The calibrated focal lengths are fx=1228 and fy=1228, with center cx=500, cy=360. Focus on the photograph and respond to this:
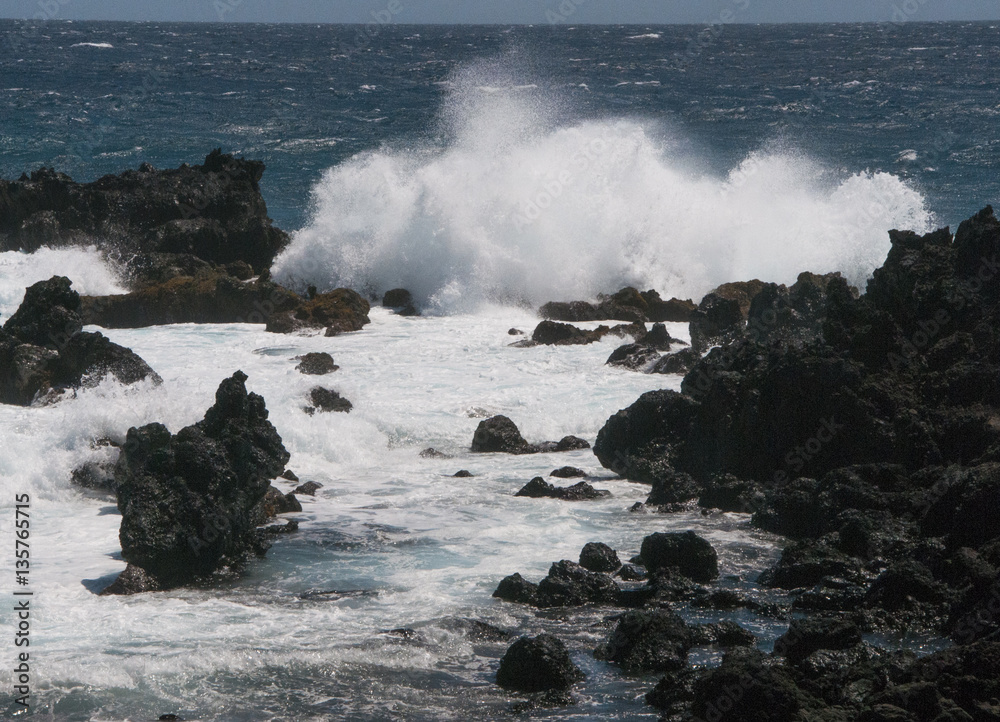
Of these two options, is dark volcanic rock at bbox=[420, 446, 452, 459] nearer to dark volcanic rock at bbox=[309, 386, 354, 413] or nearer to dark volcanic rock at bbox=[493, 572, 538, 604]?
dark volcanic rock at bbox=[309, 386, 354, 413]

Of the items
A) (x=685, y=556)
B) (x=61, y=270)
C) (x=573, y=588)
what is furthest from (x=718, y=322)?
(x=61, y=270)

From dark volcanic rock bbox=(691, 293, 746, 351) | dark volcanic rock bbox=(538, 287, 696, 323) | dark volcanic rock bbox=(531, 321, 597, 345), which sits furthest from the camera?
dark volcanic rock bbox=(538, 287, 696, 323)

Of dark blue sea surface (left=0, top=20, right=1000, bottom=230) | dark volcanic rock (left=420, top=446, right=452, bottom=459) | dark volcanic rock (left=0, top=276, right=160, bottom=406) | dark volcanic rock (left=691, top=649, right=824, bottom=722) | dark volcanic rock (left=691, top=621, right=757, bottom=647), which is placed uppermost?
dark blue sea surface (left=0, top=20, right=1000, bottom=230)

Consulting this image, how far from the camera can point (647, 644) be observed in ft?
35.0

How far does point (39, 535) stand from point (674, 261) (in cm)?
2069

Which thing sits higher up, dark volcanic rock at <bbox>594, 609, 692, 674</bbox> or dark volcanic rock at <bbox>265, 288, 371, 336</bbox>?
dark volcanic rock at <bbox>265, 288, 371, 336</bbox>

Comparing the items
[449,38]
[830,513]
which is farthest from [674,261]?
[449,38]

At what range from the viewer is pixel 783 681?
8.86 meters

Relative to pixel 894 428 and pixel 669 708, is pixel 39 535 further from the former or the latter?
pixel 894 428

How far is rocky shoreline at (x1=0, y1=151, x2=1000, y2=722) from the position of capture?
9.87 metres

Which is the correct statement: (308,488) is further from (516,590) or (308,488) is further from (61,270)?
(61,270)

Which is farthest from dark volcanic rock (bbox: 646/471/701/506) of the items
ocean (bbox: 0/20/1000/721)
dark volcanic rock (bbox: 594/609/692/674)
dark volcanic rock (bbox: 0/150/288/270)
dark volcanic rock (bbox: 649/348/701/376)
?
dark volcanic rock (bbox: 0/150/288/270)

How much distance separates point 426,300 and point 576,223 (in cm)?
494

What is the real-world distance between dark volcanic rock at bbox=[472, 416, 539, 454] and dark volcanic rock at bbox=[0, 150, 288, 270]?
1477 centimetres
